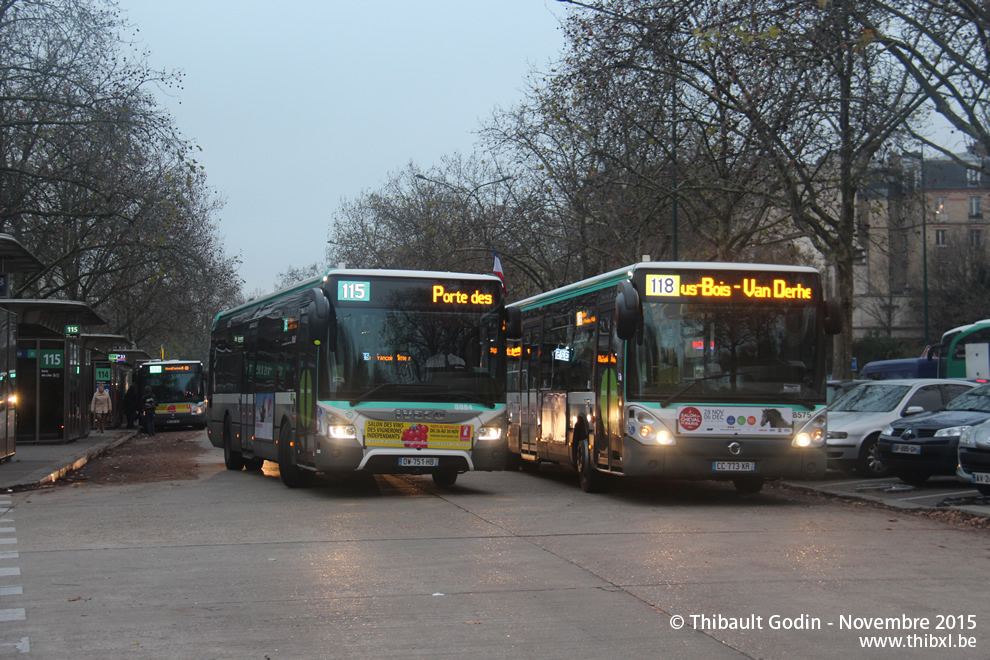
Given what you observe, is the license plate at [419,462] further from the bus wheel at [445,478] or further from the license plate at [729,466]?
the license plate at [729,466]

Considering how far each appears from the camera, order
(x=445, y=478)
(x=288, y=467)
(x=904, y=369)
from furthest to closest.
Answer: (x=904, y=369) → (x=445, y=478) → (x=288, y=467)

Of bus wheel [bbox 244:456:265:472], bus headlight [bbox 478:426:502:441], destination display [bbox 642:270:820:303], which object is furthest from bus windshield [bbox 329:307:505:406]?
bus wheel [bbox 244:456:265:472]

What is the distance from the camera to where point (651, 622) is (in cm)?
696

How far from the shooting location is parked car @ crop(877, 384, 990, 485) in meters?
15.4

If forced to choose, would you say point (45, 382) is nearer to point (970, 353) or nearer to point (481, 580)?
point (970, 353)

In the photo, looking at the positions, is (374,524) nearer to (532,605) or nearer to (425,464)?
(425,464)

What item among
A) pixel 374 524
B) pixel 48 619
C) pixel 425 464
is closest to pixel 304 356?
pixel 425 464

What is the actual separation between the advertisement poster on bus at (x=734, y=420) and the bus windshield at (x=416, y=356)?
2778 mm

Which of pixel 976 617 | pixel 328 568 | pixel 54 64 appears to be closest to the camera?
pixel 976 617

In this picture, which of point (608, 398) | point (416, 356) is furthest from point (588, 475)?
point (416, 356)

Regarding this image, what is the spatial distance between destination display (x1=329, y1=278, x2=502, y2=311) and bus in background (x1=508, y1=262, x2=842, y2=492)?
1955 millimetres

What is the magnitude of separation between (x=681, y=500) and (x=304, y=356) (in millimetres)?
5547

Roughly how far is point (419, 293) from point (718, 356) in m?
4.10

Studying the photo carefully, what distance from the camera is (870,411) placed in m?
18.8
